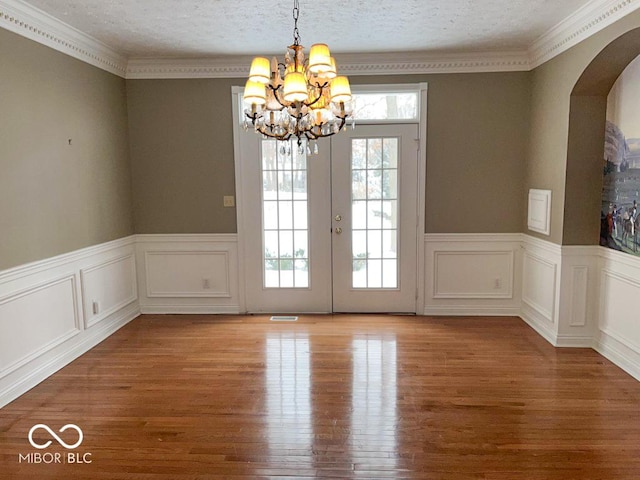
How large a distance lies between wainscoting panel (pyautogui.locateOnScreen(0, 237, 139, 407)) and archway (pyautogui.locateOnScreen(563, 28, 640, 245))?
13.8 feet

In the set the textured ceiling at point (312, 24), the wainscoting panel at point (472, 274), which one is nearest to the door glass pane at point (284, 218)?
the textured ceiling at point (312, 24)

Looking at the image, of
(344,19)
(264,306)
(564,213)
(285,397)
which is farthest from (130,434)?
(564,213)

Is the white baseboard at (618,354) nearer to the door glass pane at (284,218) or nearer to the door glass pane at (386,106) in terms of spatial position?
the door glass pane at (386,106)

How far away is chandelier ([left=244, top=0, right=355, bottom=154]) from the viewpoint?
2555 mm

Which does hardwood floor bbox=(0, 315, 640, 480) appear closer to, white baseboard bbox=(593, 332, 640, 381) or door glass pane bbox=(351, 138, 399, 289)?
white baseboard bbox=(593, 332, 640, 381)

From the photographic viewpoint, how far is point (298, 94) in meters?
2.52

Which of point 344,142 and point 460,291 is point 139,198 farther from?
point 460,291

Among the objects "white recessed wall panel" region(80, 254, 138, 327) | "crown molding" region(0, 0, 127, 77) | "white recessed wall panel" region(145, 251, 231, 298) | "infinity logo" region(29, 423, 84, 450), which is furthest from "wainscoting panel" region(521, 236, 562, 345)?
"crown molding" region(0, 0, 127, 77)

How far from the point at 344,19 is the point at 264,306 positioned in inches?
121

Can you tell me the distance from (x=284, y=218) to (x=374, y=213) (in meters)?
0.98

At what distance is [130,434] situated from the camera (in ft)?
9.39

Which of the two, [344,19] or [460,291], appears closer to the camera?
[344,19]

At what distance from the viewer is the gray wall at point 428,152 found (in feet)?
16.1

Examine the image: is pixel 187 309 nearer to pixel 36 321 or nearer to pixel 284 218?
pixel 284 218
